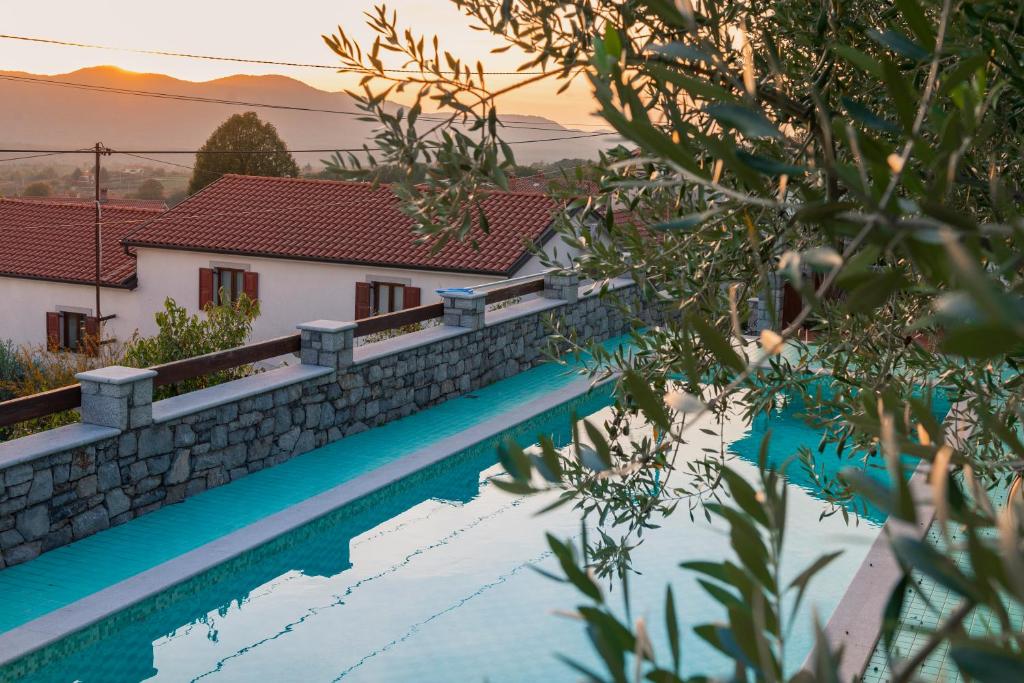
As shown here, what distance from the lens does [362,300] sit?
23.8 metres

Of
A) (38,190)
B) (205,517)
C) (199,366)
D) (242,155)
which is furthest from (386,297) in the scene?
(38,190)

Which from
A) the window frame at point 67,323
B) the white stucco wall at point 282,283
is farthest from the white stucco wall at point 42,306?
the white stucco wall at point 282,283

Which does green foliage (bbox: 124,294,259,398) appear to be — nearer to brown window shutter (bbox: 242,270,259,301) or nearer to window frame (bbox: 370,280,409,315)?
window frame (bbox: 370,280,409,315)

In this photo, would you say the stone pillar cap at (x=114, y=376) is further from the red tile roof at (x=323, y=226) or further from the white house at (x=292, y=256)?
the white house at (x=292, y=256)

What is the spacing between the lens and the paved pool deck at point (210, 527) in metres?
7.44

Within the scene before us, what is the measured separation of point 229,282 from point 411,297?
5.26m

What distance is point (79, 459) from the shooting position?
8719mm

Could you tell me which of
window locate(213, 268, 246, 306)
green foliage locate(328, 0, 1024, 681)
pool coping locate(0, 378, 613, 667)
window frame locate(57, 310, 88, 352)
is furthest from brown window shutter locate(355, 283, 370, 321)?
green foliage locate(328, 0, 1024, 681)

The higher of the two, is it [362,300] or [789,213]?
[789,213]

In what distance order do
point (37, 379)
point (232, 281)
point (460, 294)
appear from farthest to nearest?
point (232, 281) < point (460, 294) < point (37, 379)

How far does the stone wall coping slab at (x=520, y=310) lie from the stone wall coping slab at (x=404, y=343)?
92cm

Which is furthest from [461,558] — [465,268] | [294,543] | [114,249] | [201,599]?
[114,249]

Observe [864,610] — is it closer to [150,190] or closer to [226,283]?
[226,283]

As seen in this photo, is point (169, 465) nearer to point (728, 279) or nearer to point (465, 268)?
point (728, 279)
